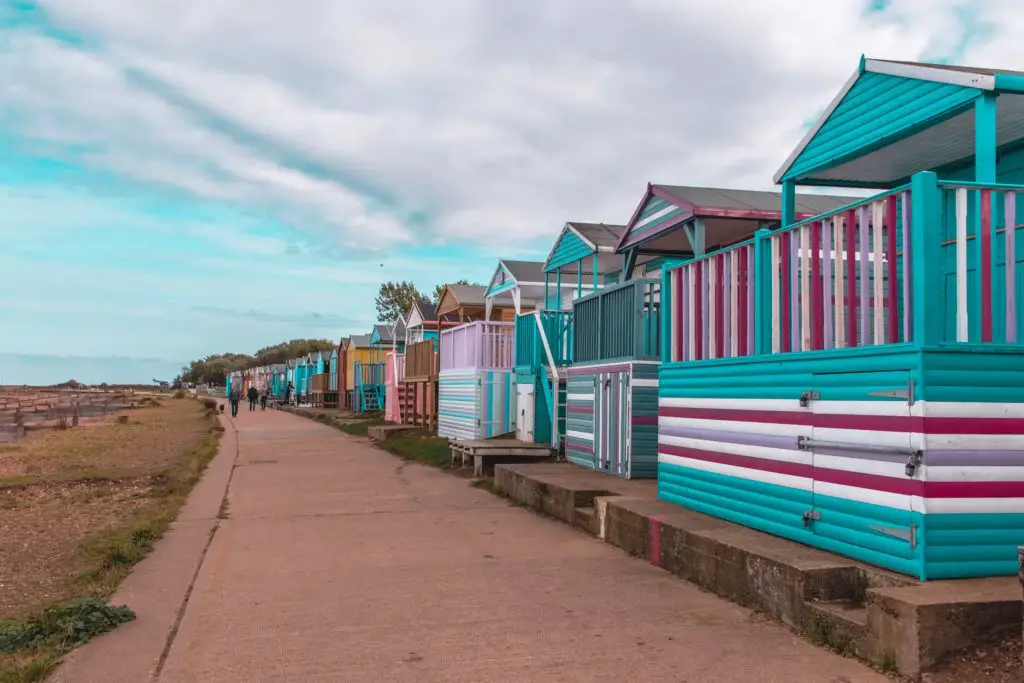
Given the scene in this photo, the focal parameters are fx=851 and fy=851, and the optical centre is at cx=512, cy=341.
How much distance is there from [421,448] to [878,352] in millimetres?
15246

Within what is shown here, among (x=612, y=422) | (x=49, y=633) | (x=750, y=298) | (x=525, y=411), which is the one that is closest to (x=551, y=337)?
(x=525, y=411)

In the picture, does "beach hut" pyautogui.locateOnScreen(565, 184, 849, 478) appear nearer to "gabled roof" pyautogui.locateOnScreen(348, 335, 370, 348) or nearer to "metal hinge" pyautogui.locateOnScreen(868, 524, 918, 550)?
"metal hinge" pyautogui.locateOnScreen(868, 524, 918, 550)

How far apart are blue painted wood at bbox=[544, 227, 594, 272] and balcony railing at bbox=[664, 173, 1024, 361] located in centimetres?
617

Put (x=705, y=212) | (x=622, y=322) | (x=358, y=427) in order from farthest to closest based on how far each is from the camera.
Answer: (x=358, y=427) < (x=622, y=322) < (x=705, y=212)

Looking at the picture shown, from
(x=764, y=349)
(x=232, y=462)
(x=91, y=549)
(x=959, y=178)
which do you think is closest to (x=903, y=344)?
(x=764, y=349)

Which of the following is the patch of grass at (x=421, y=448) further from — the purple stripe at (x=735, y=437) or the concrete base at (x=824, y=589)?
the concrete base at (x=824, y=589)

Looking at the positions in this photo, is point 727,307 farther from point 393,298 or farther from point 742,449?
point 393,298

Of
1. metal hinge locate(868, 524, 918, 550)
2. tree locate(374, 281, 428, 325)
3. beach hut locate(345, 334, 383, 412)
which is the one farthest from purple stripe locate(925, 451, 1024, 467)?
tree locate(374, 281, 428, 325)

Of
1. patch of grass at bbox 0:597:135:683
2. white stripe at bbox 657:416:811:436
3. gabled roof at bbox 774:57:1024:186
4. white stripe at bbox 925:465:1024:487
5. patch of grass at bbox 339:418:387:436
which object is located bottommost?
patch of grass at bbox 339:418:387:436

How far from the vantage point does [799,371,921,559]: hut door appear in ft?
16.9

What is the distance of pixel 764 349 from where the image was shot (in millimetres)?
7086

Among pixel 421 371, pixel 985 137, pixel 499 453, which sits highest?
pixel 985 137

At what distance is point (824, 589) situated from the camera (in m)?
5.37

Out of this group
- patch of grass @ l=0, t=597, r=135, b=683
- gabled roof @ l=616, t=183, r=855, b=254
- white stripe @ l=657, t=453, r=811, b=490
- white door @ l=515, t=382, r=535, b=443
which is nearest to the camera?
patch of grass @ l=0, t=597, r=135, b=683
